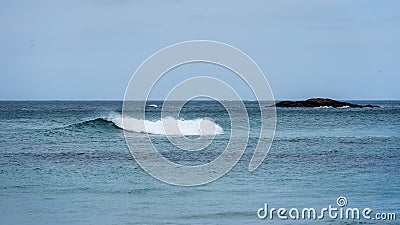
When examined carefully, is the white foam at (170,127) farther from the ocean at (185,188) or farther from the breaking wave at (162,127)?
A: the ocean at (185,188)

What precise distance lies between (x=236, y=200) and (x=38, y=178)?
728 centimetres

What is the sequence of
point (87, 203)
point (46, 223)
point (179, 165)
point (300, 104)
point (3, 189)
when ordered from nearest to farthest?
point (46, 223)
point (87, 203)
point (3, 189)
point (179, 165)
point (300, 104)

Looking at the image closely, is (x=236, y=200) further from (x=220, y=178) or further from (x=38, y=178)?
(x=38, y=178)

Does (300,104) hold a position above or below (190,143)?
above

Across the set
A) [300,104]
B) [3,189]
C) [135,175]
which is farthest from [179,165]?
[300,104]

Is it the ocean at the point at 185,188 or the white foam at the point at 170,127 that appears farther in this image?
the white foam at the point at 170,127

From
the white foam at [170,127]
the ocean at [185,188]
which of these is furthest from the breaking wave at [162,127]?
the ocean at [185,188]

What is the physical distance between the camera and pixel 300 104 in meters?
147

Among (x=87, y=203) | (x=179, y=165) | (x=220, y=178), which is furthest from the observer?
(x=179, y=165)

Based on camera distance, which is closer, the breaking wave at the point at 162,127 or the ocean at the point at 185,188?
the ocean at the point at 185,188

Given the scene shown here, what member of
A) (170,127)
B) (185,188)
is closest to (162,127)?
(170,127)

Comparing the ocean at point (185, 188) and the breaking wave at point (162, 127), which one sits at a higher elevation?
the breaking wave at point (162, 127)

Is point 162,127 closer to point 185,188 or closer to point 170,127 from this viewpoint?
point 170,127

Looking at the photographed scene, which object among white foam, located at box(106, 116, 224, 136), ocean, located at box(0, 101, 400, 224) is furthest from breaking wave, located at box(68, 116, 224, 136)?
ocean, located at box(0, 101, 400, 224)
